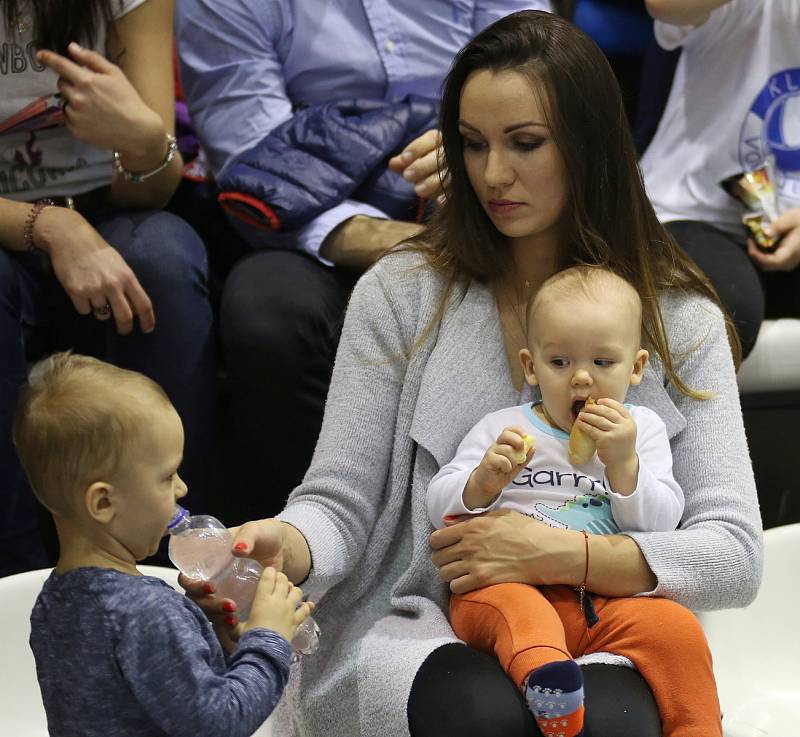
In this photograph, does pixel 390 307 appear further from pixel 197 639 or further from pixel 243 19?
pixel 243 19

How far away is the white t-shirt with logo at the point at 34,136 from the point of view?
212 centimetres

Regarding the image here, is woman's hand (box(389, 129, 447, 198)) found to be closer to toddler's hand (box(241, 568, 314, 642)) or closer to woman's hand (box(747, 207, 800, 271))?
woman's hand (box(747, 207, 800, 271))

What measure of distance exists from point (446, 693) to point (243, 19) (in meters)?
1.42

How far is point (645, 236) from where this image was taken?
5.79 ft

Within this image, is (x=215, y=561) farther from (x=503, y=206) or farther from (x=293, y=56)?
(x=293, y=56)

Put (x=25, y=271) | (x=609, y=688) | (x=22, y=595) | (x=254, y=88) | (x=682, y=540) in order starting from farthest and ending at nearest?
(x=254, y=88), (x=25, y=271), (x=22, y=595), (x=682, y=540), (x=609, y=688)

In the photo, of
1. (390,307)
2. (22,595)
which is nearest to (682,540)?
(390,307)

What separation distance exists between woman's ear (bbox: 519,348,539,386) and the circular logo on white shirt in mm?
941

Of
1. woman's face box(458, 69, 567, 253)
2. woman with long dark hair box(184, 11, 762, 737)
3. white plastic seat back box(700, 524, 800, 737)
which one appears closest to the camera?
woman with long dark hair box(184, 11, 762, 737)

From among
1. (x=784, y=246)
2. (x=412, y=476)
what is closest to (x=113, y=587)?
(x=412, y=476)

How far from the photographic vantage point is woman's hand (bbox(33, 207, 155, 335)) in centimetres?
204

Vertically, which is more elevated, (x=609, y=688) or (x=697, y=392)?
(x=697, y=392)

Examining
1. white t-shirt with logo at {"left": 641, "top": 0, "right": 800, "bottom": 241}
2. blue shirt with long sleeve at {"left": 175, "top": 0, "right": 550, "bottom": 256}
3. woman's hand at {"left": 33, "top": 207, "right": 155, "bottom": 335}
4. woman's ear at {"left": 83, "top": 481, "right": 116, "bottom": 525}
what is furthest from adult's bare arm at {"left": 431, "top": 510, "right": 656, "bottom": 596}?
white t-shirt with logo at {"left": 641, "top": 0, "right": 800, "bottom": 241}

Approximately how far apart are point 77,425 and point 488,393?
668 millimetres
